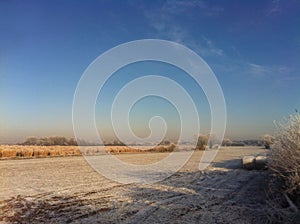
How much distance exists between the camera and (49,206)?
7.59 m

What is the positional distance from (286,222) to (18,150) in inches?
852

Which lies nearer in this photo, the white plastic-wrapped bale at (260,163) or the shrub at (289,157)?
the shrub at (289,157)

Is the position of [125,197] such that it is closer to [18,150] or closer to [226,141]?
[18,150]

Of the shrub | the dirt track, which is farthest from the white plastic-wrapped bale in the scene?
the shrub

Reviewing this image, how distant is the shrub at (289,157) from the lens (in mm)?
7896

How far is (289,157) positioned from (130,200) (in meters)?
4.19

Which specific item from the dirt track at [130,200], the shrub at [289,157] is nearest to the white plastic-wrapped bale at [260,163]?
the dirt track at [130,200]

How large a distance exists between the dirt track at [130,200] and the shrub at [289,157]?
0.81 meters

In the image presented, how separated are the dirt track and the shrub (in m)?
0.81

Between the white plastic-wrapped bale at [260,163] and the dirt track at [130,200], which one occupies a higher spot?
the white plastic-wrapped bale at [260,163]

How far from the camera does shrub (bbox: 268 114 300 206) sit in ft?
25.9

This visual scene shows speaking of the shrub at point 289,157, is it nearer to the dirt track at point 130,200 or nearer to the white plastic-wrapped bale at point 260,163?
the dirt track at point 130,200

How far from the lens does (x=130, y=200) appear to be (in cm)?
831

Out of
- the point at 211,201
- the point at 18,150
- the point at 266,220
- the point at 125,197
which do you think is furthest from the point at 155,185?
the point at 18,150
